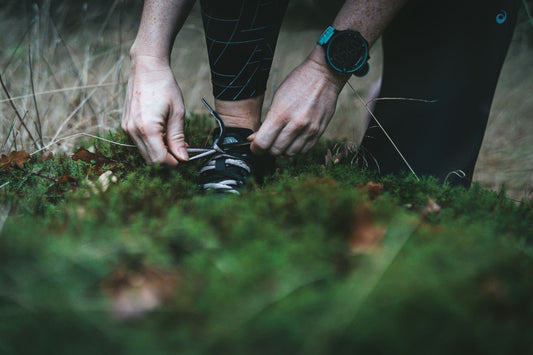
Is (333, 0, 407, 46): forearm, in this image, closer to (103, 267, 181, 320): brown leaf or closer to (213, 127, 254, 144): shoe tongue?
(213, 127, 254, 144): shoe tongue

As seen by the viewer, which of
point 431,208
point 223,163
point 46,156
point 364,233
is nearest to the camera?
point 364,233

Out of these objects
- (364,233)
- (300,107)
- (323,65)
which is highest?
(323,65)

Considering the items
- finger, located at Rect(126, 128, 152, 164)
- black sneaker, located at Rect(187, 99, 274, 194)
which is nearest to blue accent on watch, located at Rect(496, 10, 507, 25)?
black sneaker, located at Rect(187, 99, 274, 194)

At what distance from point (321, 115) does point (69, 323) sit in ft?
3.33

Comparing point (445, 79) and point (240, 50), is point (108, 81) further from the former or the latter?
point (445, 79)

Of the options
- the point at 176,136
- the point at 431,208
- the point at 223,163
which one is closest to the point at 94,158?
the point at 176,136

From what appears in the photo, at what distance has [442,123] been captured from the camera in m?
1.58

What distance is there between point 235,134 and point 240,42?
1.17ft

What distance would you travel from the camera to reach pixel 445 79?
5.08 ft

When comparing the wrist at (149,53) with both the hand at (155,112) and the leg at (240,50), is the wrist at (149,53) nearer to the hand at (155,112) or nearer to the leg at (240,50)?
→ the hand at (155,112)

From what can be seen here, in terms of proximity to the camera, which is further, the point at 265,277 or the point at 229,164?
the point at 229,164

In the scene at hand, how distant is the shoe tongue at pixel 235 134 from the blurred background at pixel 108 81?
0.64m

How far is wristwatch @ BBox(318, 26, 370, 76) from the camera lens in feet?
4.17

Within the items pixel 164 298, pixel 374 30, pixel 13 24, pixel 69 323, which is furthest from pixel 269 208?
pixel 13 24
